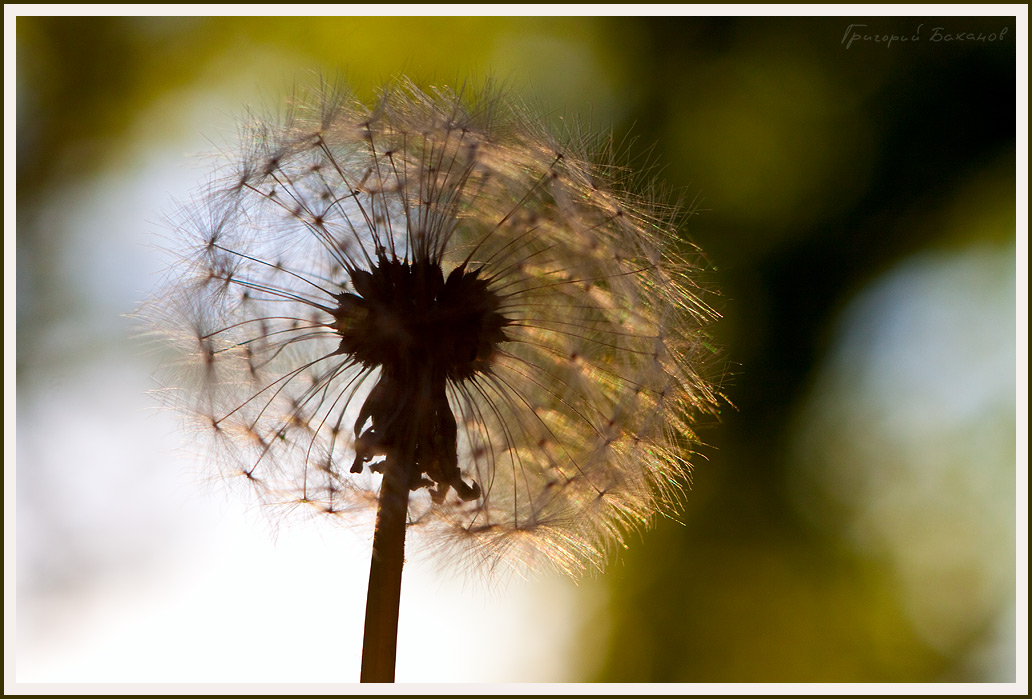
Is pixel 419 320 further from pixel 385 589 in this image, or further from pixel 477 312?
pixel 385 589


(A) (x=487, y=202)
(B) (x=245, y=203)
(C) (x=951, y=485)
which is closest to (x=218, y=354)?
(B) (x=245, y=203)

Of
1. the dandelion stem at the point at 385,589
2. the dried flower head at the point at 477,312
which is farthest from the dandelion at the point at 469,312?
the dandelion stem at the point at 385,589

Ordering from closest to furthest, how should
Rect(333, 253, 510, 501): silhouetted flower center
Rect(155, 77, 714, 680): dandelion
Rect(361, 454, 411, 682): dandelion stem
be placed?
1. Rect(361, 454, 411, 682): dandelion stem
2. Rect(333, 253, 510, 501): silhouetted flower center
3. Rect(155, 77, 714, 680): dandelion

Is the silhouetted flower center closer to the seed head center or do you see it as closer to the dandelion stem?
the seed head center

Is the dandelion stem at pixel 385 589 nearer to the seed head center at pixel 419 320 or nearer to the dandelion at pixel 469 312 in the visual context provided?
the dandelion at pixel 469 312

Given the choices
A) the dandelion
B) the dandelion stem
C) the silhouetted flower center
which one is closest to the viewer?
the dandelion stem

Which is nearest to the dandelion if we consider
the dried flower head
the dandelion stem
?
the dried flower head
